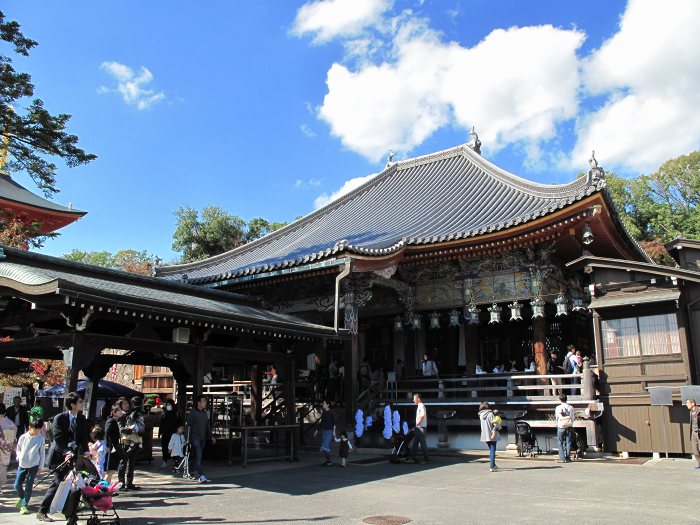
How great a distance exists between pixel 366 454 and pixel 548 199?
10.0 m

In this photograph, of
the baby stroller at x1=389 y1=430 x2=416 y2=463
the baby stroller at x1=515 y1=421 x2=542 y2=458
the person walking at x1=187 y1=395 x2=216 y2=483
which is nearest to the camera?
the person walking at x1=187 y1=395 x2=216 y2=483

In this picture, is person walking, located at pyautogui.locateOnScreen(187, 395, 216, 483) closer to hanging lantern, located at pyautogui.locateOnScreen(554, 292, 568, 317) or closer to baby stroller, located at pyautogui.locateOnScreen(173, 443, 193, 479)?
baby stroller, located at pyautogui.locateOnScreen(173, 443, 193, 479)

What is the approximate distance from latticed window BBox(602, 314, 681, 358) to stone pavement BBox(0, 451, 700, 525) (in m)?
2.66

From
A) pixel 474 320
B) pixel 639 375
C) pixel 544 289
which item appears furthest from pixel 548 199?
pixel 639 375

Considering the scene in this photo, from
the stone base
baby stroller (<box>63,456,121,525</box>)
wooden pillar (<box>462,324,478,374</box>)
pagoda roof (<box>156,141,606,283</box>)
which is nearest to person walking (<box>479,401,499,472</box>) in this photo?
the stone base

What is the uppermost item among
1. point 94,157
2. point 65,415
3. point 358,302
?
point 94,157

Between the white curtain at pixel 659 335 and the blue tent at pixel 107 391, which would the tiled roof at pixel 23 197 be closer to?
the blue tent at pixel 107 391

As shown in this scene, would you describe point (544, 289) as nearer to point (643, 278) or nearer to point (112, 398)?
point (643, 278)

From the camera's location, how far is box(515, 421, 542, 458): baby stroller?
14633mm

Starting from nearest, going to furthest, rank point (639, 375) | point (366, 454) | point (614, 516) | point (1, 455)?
point (614, 516)
point (1, 455)
point (639, 375)
point (366, 454)

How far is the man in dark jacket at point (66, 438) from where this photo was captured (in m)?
8.04

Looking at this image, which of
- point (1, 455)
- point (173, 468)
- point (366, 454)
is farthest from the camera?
point (366, 454)

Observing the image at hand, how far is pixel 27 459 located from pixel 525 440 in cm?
1138

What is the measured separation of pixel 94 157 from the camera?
14.5 m
